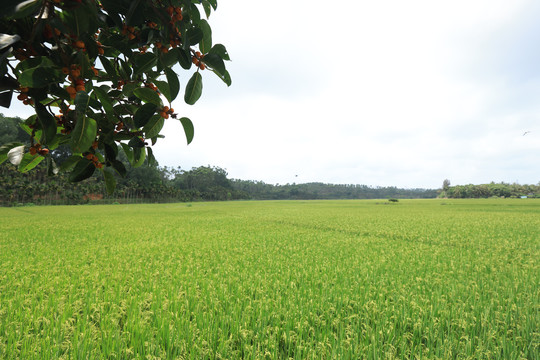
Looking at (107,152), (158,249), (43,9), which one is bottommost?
(158,249)

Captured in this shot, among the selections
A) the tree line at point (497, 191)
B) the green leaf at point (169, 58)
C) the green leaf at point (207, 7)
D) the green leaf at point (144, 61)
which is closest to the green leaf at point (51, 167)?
the green leaf at point (144, 61)

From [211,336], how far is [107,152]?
216cm

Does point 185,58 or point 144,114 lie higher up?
point 185,58

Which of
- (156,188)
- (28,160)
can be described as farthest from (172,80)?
(156,188)

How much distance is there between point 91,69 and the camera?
1.09m

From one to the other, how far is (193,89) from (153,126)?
0.24 m

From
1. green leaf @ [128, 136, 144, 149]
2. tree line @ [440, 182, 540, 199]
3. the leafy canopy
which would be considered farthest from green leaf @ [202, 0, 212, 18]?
tree line @ [440, 182, 540, 199]

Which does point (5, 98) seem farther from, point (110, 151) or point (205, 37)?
point (205, 37)

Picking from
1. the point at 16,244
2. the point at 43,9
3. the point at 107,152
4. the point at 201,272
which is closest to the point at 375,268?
the point at 201,272

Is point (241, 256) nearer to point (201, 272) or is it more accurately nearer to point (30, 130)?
point (201, 272)

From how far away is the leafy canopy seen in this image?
800mm

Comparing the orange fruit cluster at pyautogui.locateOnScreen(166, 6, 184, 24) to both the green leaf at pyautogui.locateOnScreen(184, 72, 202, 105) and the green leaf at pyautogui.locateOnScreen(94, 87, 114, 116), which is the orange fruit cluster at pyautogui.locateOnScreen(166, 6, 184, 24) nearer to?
the green leaf at pyautogui.locateOnScreen(184, 72, 202, 105)

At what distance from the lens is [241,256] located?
604 cm

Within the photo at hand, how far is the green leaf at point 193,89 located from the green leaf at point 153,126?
14 centimetres
